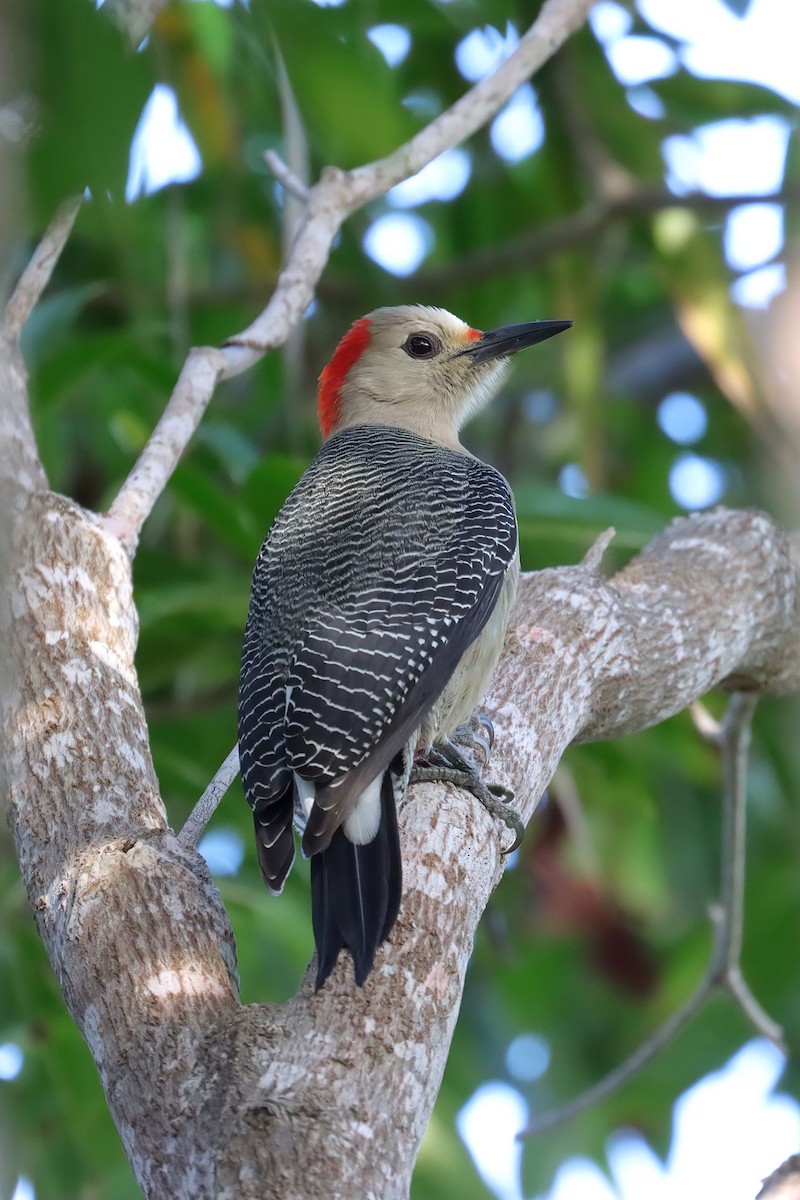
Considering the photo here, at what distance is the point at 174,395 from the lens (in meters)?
3.63

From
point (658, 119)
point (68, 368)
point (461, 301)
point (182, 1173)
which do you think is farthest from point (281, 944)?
point (658, 119)

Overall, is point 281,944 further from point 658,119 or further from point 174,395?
point 658,119

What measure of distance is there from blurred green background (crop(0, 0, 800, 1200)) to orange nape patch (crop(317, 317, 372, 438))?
0.24m

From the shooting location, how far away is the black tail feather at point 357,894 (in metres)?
2.56

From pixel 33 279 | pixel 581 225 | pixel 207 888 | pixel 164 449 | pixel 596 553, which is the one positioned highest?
pixel 33 279

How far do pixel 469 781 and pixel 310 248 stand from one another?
5.64 ft

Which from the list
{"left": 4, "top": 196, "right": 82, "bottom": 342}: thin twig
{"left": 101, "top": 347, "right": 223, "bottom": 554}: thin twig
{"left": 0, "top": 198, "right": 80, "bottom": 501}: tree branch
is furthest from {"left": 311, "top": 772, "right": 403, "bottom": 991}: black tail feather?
{"left": 4, "top": 196, "right": 82, "bottom": 342}: thin twig

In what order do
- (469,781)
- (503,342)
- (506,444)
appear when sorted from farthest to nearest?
1. (506,444)
2. (503,342)
3. (469,781)

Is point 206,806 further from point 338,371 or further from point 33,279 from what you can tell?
point 338,371

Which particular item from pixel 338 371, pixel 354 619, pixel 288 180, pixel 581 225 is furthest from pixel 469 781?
pixel 581 225

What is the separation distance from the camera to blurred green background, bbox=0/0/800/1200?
16.4ft

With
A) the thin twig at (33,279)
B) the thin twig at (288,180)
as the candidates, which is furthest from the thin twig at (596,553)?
the thin twig at (33,279)

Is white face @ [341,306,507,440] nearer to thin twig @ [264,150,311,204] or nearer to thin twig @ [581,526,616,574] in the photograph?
thin twig @ [264,150,311,204]

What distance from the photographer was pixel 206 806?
3145mm
